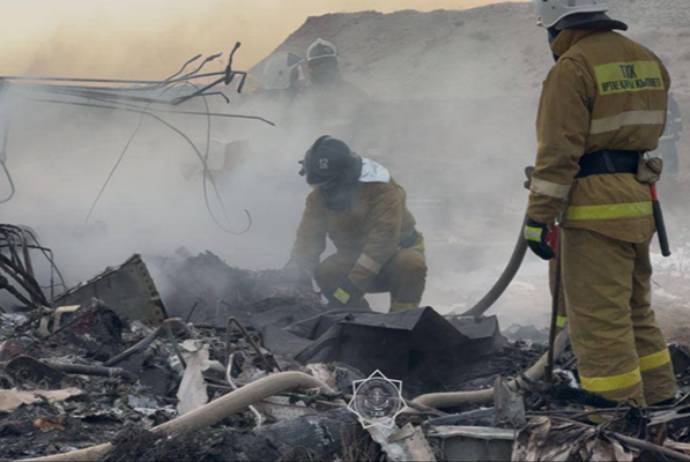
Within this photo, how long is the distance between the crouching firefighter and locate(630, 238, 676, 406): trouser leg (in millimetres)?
2921

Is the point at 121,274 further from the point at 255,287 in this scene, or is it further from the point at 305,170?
the point at 305,170

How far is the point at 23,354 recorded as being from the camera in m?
4.18

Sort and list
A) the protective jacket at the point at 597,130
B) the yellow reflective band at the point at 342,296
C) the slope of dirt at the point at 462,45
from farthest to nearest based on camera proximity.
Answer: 1. the slope of dirt at the point at 462,45
2. the yellow reflective band at the point at 342,296
3. the protective jacket at the point at 597,130

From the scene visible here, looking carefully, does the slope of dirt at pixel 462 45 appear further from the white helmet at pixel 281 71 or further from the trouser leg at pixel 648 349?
the trouser leg at pixel 648 349

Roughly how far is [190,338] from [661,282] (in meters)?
5.68

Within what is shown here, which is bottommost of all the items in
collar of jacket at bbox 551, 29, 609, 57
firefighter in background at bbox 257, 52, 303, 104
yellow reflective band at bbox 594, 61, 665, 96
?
yellow reflective band at bbox 594, 61, 665, 96

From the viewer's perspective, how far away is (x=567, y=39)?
381 cm

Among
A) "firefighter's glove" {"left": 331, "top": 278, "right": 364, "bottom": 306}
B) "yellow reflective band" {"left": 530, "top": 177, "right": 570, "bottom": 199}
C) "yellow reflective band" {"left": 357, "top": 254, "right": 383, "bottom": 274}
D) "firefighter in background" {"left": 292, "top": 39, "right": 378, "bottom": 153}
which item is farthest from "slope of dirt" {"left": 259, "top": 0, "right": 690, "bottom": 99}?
"yellow reflective band" {"left": 530, "top": 177, "right": 570, "bottom": 199}

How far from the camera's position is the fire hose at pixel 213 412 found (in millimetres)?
2955

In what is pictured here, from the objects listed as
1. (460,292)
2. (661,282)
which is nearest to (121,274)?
(460,292)

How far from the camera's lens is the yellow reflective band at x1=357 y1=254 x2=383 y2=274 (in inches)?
262

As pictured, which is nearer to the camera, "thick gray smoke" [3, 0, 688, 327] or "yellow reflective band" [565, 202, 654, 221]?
"yellow reflective band" [565, 202, 654, 221]

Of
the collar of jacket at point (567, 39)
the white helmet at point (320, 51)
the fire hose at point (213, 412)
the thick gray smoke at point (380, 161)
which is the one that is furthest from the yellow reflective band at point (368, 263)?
the white helmet at point (320, 51)

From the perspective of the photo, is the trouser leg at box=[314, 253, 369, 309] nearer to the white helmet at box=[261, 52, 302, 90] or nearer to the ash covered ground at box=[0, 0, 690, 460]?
the ash covered ground at box=[0, 0, 690, 460]
